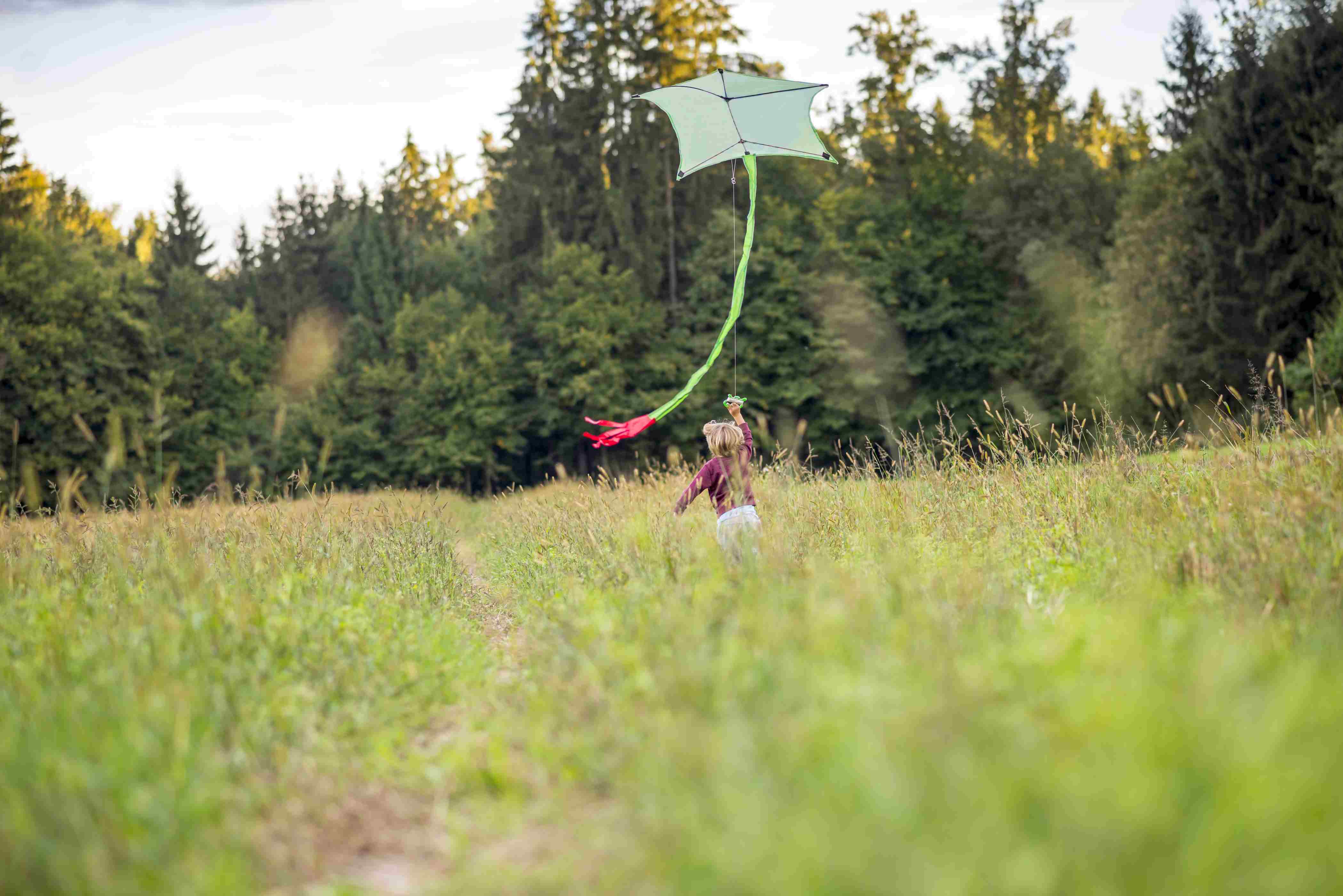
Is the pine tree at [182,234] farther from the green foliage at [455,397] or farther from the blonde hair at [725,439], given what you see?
the blonde hair at [725,439]

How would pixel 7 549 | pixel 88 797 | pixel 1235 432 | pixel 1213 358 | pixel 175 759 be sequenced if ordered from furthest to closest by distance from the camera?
pixel 1213 358, pixel 7 549, pixel 1235 432, pixel 175 759, pixel 88 797

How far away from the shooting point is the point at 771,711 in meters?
3.17

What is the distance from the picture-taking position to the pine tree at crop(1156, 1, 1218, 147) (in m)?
30.3

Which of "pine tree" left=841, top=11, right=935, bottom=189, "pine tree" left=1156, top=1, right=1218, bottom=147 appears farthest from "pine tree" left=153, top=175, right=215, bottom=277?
"pine tree" left=1156, top=1, right=1218, bottom=147

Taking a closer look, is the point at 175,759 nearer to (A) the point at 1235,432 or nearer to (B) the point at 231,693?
(B) the point at 231,693

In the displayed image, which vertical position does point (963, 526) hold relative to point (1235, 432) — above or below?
below

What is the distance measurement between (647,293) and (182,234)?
21359mm

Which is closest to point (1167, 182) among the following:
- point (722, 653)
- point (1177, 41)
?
point (1177, 41)

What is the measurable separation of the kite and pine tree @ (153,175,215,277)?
124 feet

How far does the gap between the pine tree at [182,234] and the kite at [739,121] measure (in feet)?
124

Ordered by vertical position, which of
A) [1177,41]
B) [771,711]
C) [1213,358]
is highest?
[1177,41]

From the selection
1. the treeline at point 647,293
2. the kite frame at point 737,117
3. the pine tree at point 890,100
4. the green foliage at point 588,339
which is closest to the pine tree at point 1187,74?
the treeline at point 647,293

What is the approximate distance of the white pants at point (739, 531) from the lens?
227 inches

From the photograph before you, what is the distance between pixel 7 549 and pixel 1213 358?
86.3 feet
